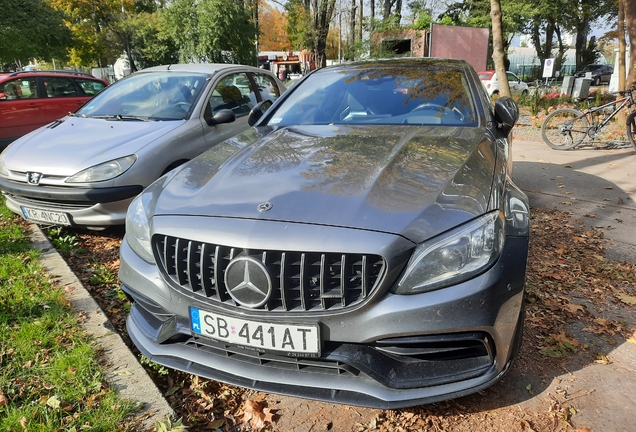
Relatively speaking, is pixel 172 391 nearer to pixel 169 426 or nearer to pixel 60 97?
pixel 169 426

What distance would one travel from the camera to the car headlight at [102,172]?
3844 mm

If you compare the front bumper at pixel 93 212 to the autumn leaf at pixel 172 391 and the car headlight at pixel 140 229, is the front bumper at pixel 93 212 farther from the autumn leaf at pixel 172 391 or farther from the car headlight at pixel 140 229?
the autumn leaf at pixel 172 391

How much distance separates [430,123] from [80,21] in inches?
1600

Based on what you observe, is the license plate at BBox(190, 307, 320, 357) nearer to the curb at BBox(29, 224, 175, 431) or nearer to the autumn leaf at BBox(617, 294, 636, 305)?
the curb at BBox(29, 224, 175, 431)

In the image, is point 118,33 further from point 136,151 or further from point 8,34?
point 136,151

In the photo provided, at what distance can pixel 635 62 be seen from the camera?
9672 mm

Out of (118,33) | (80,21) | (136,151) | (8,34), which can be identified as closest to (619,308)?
(136,151)

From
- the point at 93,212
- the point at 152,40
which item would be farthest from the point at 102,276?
the point at 152,40

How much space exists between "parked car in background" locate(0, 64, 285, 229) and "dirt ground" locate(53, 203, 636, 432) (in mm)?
1022

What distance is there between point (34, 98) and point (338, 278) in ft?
28.8

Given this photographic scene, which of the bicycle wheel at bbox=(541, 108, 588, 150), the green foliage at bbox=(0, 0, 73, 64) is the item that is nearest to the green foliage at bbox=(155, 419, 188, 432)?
the bicycle wheel at bbox=(541, 108, 588, 150)

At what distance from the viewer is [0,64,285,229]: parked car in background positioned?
3.89 m

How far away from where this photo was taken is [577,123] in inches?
329

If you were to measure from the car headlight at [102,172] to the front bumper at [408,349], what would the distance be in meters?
2.39
